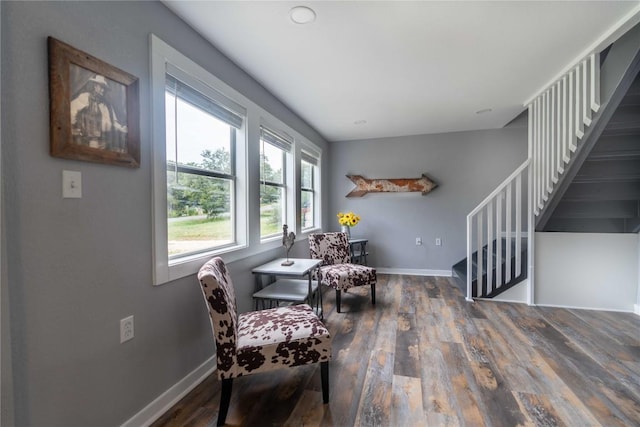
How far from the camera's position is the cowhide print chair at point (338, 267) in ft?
10.5

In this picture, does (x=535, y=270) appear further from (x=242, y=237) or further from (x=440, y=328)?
(x=242, y=237)

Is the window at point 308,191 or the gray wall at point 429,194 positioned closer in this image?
the window at point 308,191

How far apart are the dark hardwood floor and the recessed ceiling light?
2367 millimetres

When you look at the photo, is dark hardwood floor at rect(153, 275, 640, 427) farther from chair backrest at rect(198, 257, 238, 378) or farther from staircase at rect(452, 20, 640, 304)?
staircase at rect(452, 20, 640, 304)

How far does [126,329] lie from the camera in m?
1.43

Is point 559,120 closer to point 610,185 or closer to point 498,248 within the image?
point 610,185

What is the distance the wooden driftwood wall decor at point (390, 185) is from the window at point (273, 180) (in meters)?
1.87

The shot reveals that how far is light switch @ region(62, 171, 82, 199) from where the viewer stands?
3.84ft

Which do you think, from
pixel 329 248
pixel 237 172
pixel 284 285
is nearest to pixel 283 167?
pixel 237 172

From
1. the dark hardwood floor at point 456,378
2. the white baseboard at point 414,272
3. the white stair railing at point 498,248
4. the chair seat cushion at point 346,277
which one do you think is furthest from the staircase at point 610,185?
the chair seat cushion at point 346,277

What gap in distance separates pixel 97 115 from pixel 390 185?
4231 millimetres

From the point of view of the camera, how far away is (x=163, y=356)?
5.40ft

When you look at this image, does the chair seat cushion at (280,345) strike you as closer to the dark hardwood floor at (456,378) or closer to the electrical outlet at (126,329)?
the dark hardwood floor at (456,378)

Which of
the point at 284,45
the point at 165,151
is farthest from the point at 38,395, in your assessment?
the point at 284,45
